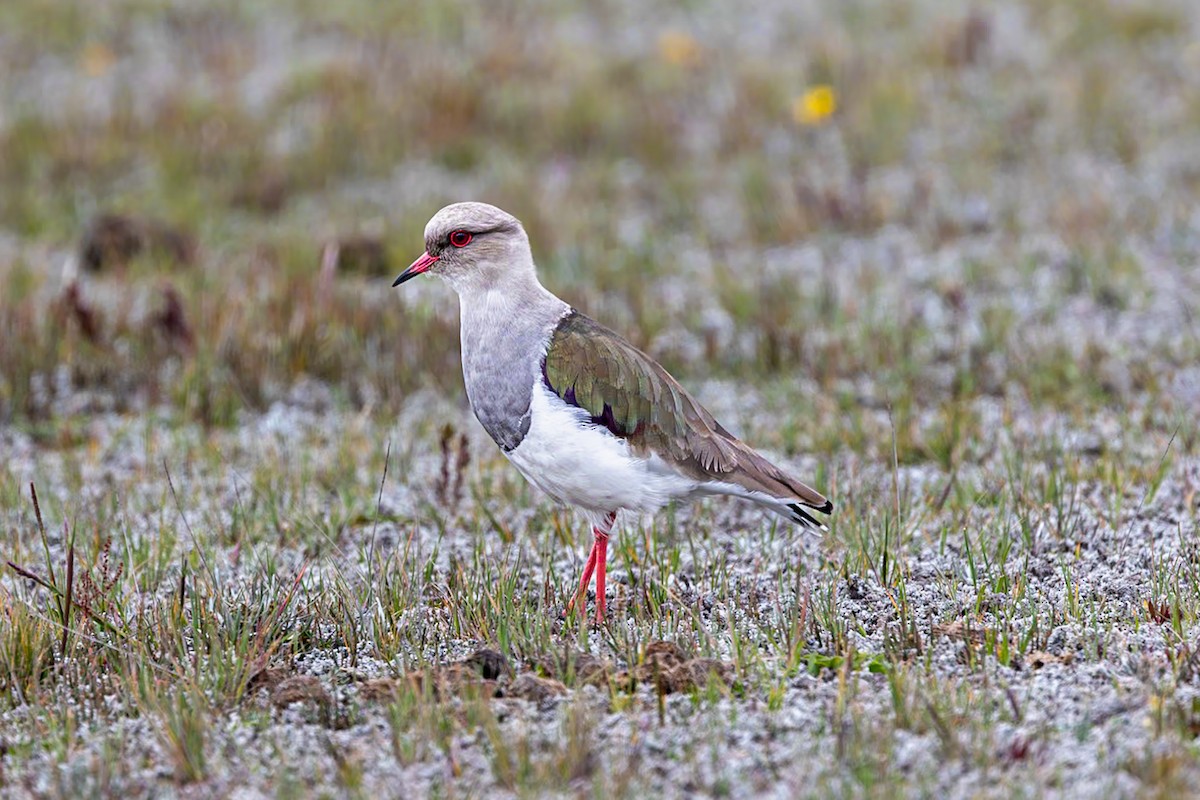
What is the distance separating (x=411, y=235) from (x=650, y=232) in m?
1.52

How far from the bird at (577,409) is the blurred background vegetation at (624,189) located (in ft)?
6.03

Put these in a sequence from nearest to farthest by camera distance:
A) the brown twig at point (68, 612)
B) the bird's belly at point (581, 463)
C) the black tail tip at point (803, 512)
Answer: the brown twig at point (68, 612) → the bird's belly at point (581, 463) → the black tail tip at point (803, 512)

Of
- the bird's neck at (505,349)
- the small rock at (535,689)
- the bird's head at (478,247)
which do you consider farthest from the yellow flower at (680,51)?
the small rock at (535,689)

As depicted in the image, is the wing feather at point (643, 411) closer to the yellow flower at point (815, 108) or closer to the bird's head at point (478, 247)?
the bird's head at point (478, 247)

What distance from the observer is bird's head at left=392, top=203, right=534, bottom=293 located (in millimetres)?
4867

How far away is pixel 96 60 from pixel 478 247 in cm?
837

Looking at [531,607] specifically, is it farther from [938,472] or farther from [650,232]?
[650,232]

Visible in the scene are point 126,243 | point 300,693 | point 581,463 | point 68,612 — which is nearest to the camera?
point 300,693

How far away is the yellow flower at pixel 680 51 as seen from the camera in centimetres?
1193

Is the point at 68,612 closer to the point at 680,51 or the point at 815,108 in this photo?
the point at 815,108

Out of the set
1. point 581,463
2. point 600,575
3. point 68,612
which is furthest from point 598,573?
point 68,612

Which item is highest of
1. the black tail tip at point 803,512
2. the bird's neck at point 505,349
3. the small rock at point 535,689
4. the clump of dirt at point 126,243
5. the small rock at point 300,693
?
the clump of dirt at point 126,243

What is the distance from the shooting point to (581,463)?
14.7 ft

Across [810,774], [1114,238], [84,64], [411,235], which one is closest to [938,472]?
[810,774]
